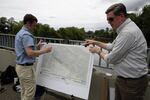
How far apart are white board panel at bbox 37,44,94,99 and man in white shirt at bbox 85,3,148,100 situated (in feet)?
2.55

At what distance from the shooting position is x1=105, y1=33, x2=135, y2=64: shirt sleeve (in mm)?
2604

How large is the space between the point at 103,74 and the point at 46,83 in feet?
3.14

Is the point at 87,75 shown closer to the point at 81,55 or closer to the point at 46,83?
the point at 81,55

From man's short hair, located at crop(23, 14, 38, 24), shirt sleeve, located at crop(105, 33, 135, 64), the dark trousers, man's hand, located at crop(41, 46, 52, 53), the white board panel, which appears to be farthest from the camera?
man's hand, located at crop(41, 46, 52, 53)

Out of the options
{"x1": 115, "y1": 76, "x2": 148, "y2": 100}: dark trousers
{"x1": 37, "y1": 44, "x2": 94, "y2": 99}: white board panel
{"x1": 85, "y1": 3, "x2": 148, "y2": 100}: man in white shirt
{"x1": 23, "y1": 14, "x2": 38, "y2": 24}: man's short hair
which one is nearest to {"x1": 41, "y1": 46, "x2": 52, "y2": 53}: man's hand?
{"x1": 37, "y1": 44, "x2": 94, "y2": 99}: white board panel

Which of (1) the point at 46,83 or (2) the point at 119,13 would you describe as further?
(1) the point at 46,83

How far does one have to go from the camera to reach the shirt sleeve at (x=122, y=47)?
260 cm

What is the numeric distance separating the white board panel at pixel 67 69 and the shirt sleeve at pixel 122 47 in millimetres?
768

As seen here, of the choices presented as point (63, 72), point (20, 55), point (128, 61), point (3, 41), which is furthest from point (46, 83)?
point (3, 41)

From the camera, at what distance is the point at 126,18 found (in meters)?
2.73

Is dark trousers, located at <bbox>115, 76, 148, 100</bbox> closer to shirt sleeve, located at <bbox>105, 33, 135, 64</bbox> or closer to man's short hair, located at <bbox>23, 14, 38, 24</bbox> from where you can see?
shirt sleeve, located at <bbox>105, 33, 135, 64</bbox>

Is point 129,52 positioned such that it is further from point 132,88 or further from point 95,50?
point 95,50

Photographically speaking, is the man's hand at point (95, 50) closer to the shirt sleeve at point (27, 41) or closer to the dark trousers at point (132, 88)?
the dark trousers at point (132, 88)

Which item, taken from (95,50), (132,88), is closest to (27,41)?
(95,50)
